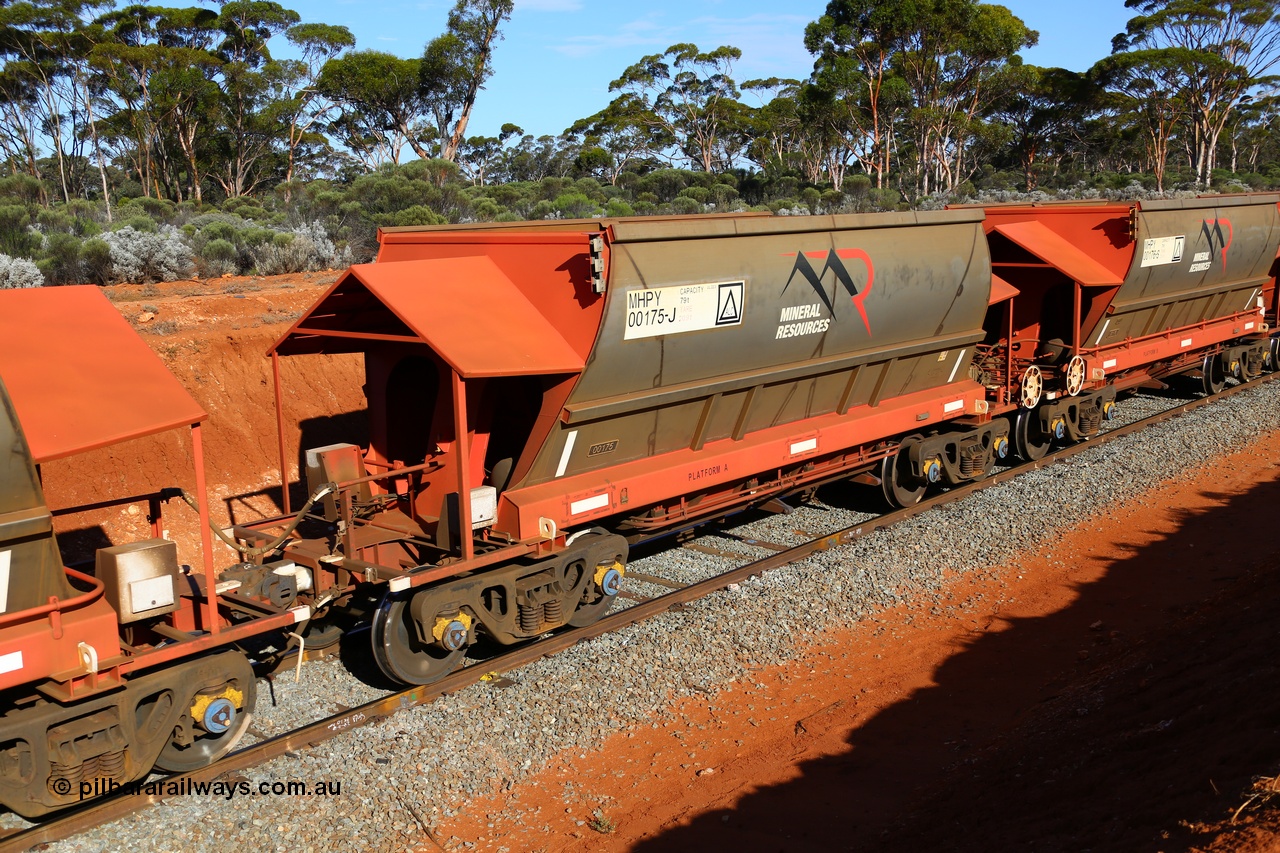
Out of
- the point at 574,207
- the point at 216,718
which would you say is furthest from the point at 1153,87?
the point at 216,718

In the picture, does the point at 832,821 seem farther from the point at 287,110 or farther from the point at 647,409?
the point at 287,110

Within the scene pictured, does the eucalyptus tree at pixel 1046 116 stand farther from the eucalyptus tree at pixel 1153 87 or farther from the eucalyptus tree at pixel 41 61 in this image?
the eucalyptus tree at pixel 41 61

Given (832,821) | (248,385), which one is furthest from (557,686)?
(248,385)

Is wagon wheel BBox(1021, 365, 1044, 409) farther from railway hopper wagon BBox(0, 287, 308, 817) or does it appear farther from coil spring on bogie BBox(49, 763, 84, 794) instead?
coil spring on bogie BBox(49, 763, 84, 794)

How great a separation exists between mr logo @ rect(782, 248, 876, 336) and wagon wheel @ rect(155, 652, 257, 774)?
5.57 metres

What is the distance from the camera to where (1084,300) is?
14383 mm

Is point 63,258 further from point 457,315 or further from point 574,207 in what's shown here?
point 574,207

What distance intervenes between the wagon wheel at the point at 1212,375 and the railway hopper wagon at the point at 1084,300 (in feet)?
5.33

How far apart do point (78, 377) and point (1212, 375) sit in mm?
18237

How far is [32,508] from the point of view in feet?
18.4

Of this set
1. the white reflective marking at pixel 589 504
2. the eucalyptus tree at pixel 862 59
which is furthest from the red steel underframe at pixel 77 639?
the eucalyptus tree at pixel 862 59

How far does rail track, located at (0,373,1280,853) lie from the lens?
5.92 metres

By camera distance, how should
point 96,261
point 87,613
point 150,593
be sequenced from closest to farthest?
point 87,613
point 150,593
point 96,261

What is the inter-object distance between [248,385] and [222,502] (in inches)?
84.9
